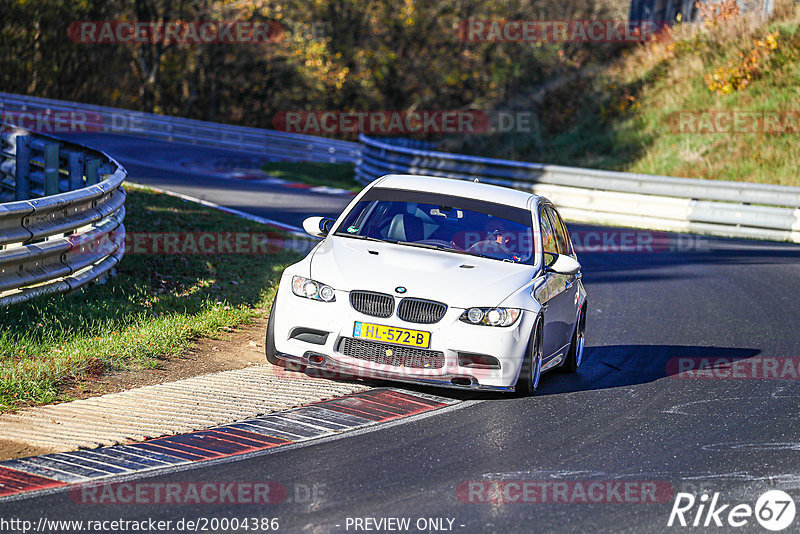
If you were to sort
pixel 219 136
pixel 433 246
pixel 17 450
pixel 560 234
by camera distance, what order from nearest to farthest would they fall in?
pixel 17 450 < pixel 433 246 < pixel 560 234 < pixel 219 136

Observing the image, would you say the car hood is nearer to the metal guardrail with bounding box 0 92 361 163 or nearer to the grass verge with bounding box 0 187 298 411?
the grass verge with bounding box 0 187 298 411

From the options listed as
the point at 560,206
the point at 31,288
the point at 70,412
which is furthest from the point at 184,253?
the point at 560,206

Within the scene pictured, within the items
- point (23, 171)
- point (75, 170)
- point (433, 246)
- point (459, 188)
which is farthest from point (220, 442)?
point (23, 171)

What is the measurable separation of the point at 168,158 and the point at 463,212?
2113 centimetres

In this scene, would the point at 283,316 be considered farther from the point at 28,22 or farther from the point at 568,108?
the point at 28,22

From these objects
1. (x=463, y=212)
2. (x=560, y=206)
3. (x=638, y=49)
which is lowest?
(x=560, y=206)

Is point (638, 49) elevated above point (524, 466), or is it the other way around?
point (638, 49)

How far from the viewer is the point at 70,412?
6832 millimetres

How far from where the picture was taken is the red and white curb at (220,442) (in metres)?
5.54

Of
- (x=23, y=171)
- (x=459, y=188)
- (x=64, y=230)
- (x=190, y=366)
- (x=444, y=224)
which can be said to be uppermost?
(x=459, y=188)

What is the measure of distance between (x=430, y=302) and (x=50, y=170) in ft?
25.1

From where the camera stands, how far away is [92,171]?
12680 mm

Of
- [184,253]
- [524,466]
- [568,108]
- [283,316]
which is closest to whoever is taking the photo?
[524,466]

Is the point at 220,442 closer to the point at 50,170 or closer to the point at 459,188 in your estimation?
the point at 459,188
